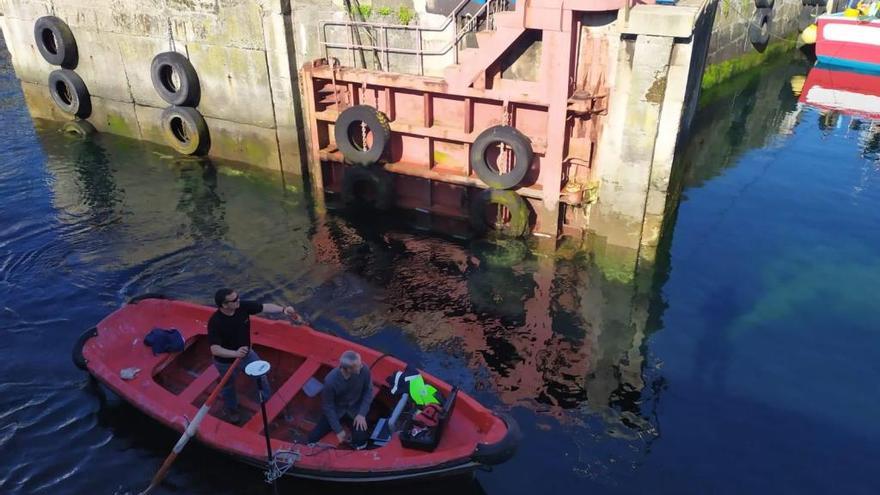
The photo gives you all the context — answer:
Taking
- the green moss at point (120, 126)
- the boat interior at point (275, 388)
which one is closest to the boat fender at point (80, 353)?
the boat interior at point (275, 388)

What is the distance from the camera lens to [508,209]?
45.5 ft

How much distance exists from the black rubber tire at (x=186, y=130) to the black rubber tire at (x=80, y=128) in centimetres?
380

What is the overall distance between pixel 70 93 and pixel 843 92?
100ft

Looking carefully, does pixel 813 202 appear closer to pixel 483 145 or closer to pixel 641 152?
pixel 641 152

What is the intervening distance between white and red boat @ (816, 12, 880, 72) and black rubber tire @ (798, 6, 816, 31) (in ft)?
17.1

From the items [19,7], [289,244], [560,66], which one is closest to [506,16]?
[560,66]

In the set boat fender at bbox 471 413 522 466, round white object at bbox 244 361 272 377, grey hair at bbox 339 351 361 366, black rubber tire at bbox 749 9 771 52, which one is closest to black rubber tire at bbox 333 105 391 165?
grey hair at bbox 339 351 361 366

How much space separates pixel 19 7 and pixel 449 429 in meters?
20.4

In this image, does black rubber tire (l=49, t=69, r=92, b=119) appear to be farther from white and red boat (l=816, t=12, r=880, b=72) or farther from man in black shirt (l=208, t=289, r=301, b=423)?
white and red boat (l=816, t=12, r=880, b=72)

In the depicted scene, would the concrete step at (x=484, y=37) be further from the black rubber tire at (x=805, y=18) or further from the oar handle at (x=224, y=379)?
the black rubber tire at (x=805, y=18)

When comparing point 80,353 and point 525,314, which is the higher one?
point 80,353

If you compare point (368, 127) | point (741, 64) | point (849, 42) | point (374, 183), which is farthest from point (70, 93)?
point (849, 42)

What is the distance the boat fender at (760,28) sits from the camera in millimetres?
30688

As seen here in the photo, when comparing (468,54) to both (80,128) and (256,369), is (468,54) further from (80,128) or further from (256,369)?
(80,128)
